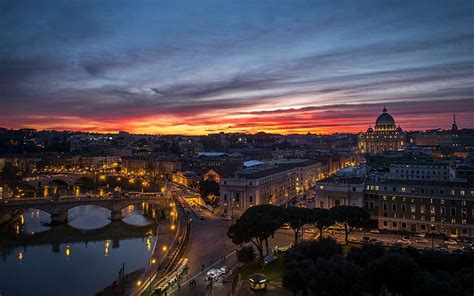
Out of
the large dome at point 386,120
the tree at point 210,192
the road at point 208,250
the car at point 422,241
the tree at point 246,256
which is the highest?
the large dome at point 386,120

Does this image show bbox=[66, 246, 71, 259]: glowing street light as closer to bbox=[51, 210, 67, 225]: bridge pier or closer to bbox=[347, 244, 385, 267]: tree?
bbox=[51, 210, 67, 225]: bridge pier

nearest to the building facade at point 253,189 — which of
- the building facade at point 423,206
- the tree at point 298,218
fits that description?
the building facade at point 423,206

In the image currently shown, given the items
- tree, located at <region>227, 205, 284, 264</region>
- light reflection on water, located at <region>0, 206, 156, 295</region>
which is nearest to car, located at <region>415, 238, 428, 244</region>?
tree, located at <region>227, 205, 284, 264</region>

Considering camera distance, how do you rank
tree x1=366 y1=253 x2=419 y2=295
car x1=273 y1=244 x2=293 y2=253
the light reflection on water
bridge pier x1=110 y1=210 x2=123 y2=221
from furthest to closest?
bridge pier x1=110 y1=210 x2=123 y2=221
car x1=273 y1=244 x2=293 y2=253
the light reflection on water
tree x1=366 y1=253 x2=419 y2=295

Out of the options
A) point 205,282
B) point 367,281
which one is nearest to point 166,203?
point 205,282

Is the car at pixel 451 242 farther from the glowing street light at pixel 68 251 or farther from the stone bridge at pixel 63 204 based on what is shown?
the stone bridge at pixel 63 204

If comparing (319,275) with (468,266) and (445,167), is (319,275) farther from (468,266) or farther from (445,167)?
(445,167)
